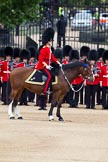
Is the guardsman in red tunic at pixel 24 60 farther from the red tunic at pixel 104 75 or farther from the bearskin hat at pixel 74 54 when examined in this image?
the red tunic at pixel 104 75

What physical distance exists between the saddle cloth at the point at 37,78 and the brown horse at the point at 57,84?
0.25 ft

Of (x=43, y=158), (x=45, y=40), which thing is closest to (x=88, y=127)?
(x=45, y=40)

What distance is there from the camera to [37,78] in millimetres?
18078

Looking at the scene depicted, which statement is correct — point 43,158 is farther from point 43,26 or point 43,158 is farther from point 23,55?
point 43,26

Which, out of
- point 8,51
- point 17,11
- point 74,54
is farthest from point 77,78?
point 17,11

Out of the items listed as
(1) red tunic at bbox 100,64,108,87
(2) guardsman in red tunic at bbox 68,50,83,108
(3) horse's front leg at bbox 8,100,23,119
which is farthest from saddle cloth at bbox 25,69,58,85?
(2) guardsman in red tunic at bbox 68,50,83,108

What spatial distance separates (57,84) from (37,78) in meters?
0.45

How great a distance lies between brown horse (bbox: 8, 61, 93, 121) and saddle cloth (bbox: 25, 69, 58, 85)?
76 millimetres

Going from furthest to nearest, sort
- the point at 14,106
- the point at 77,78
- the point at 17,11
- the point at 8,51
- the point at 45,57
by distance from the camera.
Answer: the point at 17,11 < the point at 8,51 < the point at 77,78 < the point at 14,106 < the point at 45,57

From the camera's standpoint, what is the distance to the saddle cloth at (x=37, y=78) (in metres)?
18.0

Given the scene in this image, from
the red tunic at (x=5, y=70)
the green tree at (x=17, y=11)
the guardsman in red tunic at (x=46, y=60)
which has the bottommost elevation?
the red tunic at (x=5, y=70)

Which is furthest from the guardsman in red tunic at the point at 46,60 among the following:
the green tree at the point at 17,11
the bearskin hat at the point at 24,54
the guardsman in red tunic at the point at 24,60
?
the green tree at the point at 17,11

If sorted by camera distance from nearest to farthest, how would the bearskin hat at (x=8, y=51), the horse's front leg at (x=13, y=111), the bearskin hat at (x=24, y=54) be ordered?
the horse's front leg at (x=13, y=111) < the bearskin hat at (x=24, y=54) < the bearskin hat at (x=8, y=51)

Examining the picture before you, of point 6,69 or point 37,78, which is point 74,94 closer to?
point 6,69
